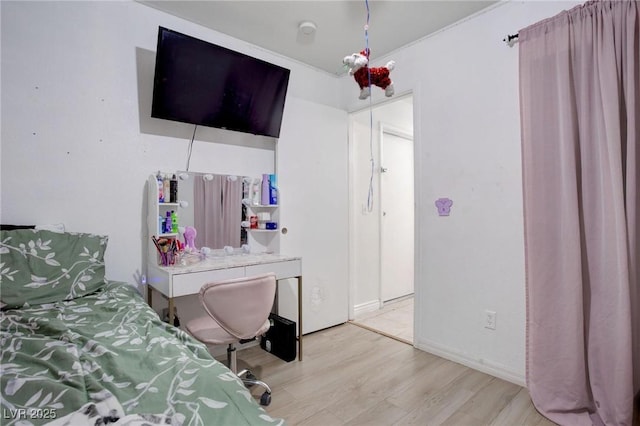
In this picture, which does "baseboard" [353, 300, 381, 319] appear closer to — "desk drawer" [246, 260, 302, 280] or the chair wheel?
"desk drawer" [246, 260, 302, 280]

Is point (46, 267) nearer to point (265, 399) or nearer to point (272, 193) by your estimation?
point (265, 399)

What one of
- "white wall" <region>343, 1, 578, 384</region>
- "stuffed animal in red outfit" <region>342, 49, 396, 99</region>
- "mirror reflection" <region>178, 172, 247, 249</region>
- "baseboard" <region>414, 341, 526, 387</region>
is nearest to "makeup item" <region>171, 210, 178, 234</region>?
"mirror reflection" <region>178, 172, 247, 249</region>

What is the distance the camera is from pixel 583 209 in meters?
1.79

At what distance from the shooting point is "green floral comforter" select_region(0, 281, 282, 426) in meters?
0.81

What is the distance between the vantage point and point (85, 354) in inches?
42.0

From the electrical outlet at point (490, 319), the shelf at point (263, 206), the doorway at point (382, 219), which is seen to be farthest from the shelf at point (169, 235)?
the electrical outlet at point (490, 319)

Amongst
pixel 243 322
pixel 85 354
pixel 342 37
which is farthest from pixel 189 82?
pixel 85 354

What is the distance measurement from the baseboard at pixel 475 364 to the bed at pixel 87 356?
197cm

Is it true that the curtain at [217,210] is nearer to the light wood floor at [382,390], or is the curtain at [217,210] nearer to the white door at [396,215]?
the light wood floor at [382,390]

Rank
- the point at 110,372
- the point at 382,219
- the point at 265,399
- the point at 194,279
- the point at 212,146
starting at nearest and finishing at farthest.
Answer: the point at 110,372 < the point at 265,399 < the point at 194,279 < the point at 212,146 < the point at 382,219

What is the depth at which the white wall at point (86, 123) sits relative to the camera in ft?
6.06

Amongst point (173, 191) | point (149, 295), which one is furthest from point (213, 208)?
point (149, 295)

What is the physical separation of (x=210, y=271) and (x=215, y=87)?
129cm

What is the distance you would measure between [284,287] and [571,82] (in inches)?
96.2
